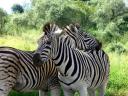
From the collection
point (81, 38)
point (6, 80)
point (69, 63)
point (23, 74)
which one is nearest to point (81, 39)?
point (81, 38)

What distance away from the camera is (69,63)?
25.1ft

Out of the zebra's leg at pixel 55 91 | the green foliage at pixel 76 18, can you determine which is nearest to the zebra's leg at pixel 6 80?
the zebra's leg at pixel 55 91

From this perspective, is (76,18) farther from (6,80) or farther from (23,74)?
(6,80)

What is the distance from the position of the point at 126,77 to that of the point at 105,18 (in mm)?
28392

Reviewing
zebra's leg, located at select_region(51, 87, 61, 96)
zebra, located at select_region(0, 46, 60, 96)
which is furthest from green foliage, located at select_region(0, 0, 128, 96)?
zebra, located at select_region(0, 46, 60, 96)

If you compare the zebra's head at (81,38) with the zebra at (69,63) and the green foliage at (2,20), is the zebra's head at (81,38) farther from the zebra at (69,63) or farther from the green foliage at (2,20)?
the green foliage at (2,20)

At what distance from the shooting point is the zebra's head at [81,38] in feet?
28.0

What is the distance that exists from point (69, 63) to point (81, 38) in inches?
47.1

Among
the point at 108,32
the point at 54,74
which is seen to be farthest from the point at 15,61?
the point at 108,32

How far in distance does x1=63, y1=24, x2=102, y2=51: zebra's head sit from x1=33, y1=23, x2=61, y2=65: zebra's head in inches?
52.2

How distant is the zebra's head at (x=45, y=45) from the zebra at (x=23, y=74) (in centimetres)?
57

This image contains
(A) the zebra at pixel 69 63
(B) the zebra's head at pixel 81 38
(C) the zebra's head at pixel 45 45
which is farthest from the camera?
→ (B) the zebra's head at pixel 81 38

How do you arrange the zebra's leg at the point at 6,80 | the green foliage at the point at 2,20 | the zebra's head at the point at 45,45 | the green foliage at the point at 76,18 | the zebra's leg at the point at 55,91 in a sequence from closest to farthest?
the zebra's head at the point at 45,45 < the zebra's leg at the point at 6,80 < the zebra's leg at the point at 55,91 < the green foliage at the point at 2,20 < the green foliage at the point at 76,18

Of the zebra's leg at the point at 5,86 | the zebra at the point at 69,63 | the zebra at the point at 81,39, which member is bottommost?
the zebra's leg at the point at 5,86
